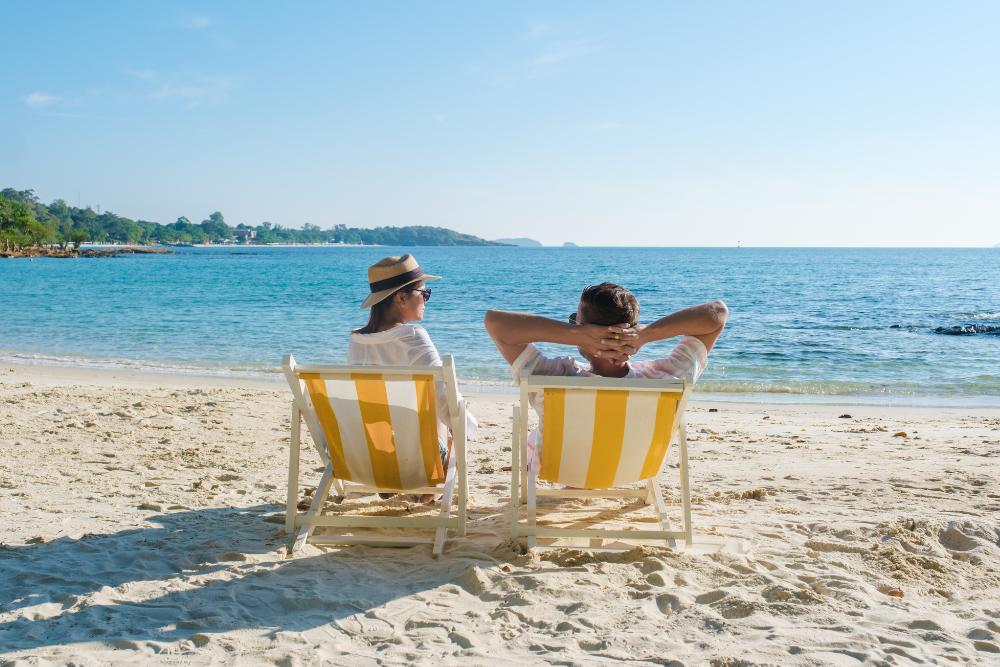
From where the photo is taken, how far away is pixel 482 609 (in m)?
3.02

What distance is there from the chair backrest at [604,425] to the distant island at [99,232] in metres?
88.5

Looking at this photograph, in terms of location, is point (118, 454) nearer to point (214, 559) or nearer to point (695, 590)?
point (214, 559)

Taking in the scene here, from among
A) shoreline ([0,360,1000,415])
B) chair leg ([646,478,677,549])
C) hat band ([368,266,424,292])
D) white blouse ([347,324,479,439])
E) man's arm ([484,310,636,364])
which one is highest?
hat band ([368,266,424,292])

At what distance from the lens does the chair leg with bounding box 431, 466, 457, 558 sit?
3623 millimetres

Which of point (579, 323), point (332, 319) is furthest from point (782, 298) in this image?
point (579, 323)

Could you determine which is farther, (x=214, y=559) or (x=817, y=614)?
(x=214, y=559)

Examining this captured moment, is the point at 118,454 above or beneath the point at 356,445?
beneath

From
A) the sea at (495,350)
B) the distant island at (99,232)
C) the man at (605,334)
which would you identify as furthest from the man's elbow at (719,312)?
the distant island at (99,232)

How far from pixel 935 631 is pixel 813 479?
94.5 inches

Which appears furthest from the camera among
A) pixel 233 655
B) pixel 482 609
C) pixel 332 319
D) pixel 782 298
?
pixel 782 298

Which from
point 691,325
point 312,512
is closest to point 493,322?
point 691,325

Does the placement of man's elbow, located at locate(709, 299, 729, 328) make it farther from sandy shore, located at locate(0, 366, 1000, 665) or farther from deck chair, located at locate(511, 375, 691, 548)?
sandy shore, located at locate(0, 366, 1000, 665)

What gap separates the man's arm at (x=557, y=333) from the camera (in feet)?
11.3

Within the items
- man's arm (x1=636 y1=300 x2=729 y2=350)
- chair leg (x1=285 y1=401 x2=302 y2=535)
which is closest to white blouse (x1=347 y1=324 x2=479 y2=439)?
chair leg (x1=285 y1=401 x2=302 y2=535)
